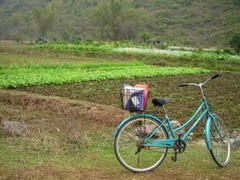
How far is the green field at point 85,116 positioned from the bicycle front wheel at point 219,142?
0.16 meters

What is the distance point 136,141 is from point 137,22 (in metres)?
69.5

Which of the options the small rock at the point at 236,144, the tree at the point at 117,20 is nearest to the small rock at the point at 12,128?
the small rock at the point at 236,144

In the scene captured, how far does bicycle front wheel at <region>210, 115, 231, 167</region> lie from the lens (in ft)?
23.5

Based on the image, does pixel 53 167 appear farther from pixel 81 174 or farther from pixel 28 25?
pixel 28 25

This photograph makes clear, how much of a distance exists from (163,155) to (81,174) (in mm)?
1296

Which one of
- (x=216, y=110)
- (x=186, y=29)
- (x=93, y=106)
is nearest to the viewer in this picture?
(x=93, y=106)

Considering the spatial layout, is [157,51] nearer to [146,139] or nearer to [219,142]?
[219,142]

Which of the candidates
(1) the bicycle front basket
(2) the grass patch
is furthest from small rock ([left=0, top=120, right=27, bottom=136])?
(2) the grass patch

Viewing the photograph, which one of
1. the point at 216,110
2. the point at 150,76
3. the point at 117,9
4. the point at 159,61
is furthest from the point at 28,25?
the point at 216,110

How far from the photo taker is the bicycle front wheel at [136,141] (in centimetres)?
648

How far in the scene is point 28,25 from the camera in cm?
9425

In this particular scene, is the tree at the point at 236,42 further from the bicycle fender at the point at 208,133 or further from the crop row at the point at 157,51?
the bicycle fender at the point at 208,133

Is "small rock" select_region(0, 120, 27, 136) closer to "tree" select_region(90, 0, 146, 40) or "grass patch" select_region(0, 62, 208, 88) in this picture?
"grass patch" select_region(0, 62, 208, 88)

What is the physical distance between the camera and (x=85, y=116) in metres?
12.7
